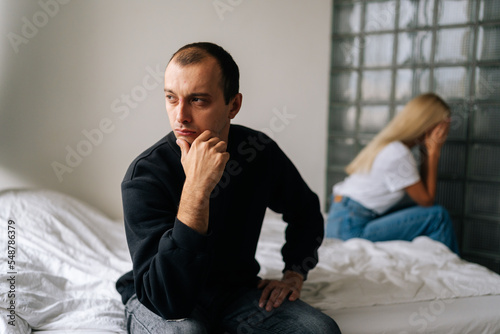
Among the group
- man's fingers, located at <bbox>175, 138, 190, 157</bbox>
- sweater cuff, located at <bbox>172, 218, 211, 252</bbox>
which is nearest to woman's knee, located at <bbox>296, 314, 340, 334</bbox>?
sweater cuff, located at <bbox>172, 218, 211, 252</bbox>

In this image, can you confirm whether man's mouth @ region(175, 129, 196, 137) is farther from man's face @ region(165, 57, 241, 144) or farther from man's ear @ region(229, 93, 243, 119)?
man's ear @ region(229, 93, 243, 119)

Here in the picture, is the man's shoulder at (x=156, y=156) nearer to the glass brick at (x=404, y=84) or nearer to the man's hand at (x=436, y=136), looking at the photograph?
the man's hand at (x=436, y=136)

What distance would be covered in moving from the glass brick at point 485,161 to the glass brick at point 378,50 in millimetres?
682

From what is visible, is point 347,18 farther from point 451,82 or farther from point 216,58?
point 216,58

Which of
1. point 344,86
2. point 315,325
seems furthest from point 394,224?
point 315,325

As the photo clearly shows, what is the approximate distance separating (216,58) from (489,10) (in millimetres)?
1845

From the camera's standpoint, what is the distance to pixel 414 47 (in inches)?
96.2

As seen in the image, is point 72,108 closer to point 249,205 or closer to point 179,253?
point 249,205

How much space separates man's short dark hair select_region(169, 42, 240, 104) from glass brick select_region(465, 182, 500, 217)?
1.78 meters

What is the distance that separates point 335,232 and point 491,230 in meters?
0.88

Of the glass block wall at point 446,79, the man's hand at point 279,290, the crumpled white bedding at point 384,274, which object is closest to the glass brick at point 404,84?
the glass block wall at point 446,79

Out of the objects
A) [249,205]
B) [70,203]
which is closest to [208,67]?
[249,205]

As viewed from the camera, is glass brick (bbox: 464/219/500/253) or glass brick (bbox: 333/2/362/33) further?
glass brick (bbox: 333/2/362/33)

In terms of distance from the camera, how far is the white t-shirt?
204 cm
